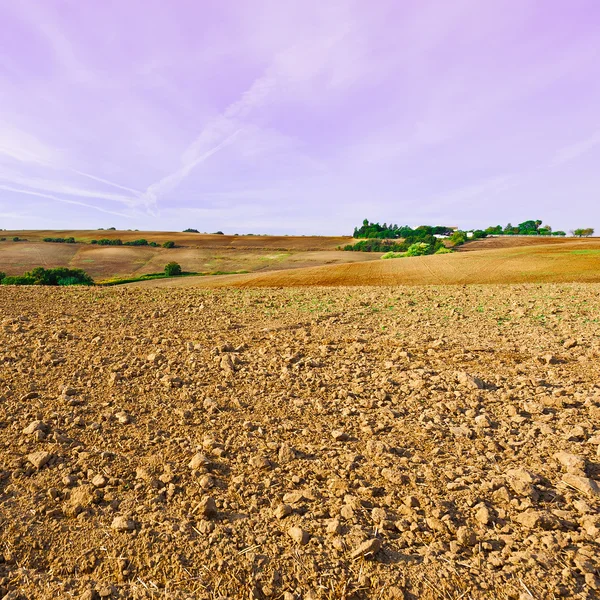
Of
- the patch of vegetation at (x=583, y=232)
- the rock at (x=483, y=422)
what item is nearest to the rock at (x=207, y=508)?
the rock at (x=483, y=422)

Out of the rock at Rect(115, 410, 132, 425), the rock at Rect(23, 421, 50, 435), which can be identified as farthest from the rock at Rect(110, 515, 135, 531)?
the rock at Rect(23, 421, 50, 435)

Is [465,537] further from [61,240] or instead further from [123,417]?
[61,240]

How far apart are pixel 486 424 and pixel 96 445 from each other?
Result: 14.2 feet

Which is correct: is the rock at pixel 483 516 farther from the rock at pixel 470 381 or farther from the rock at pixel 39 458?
the rock at pixel 39 458

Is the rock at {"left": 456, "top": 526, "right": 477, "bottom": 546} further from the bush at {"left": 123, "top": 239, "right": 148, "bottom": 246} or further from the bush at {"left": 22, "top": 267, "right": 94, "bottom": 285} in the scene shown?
the bush at {"left": 123, "top": 239, "right": 148, "bottom": 246}

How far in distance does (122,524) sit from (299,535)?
139 centimetres

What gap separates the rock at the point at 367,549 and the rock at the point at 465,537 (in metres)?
0.61

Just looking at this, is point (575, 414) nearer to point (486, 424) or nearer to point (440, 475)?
point (486, 424)

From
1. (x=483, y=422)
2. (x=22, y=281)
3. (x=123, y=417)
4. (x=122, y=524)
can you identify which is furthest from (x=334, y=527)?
(x=22, y=281)

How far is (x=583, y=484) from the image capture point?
3473 mm

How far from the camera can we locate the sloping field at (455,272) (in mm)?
26078

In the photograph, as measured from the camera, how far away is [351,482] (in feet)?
11.9

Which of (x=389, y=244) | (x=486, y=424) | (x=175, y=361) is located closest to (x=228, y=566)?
(x=486, y=424)

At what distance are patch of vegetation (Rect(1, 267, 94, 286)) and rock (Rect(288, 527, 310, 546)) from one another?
31.1 metres
